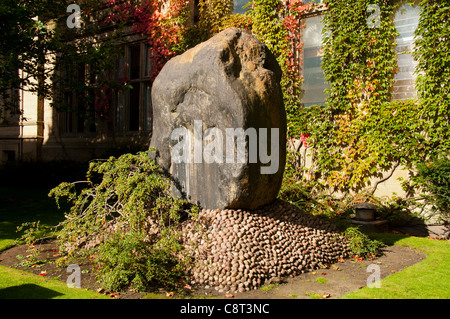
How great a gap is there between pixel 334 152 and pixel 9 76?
307 inches

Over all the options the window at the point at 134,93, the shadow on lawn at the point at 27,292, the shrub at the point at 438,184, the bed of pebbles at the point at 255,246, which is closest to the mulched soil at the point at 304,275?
the bed of pebbles at the point at 255,246

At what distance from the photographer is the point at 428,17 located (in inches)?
301

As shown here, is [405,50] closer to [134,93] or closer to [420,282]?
[420,282]

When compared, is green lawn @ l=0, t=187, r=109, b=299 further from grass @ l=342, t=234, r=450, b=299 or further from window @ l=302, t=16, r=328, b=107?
window @ l=302, t=16, r=328, b=107

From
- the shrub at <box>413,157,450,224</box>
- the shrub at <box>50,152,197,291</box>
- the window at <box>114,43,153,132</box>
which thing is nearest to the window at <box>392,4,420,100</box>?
the shrub at <box>413,157,450,224</box>

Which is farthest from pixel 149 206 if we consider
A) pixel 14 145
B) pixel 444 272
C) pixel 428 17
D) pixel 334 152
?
pixel 14 145

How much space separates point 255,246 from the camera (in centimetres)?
478

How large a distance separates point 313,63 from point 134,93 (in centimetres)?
626

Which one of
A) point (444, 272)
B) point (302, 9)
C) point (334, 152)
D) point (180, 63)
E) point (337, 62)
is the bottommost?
point (444, 272)

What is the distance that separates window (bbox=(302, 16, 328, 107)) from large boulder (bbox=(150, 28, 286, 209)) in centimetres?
406

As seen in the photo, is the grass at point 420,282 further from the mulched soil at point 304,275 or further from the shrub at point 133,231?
the shrub at point 133,231

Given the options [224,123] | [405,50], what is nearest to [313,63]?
[405,50]

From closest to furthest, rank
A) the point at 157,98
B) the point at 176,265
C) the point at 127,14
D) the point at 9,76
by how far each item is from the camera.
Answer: the point at 176,265 → the point at 157,98 → the point at 9,76 → the point at 127,14

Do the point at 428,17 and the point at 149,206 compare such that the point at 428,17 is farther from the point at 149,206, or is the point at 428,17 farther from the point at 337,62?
the point at 149,206
